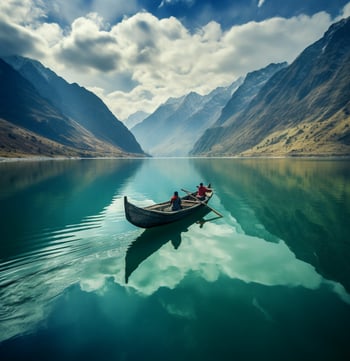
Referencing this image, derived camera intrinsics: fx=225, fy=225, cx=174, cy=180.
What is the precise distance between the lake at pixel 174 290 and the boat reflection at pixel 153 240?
0.09 metres

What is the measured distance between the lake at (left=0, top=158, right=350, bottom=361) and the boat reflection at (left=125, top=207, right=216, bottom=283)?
0.09m

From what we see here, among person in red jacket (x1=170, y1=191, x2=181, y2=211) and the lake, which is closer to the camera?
the lake

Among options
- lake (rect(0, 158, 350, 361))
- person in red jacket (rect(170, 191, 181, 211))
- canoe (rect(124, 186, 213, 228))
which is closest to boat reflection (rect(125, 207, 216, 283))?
lake (rect(0, 158, 350, 361))

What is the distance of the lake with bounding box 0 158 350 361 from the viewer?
8164 millimetres

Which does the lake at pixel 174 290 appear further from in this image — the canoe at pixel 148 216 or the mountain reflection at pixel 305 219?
the canoe at pixel 148 216

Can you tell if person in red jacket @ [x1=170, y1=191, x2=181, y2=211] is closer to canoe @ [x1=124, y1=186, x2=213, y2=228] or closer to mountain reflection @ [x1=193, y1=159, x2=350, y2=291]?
canoe @ [x1=124, y1=186, x2=213, y2=228]

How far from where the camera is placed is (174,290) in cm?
1159

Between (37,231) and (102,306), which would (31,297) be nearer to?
(102,306)

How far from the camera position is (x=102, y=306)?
408 inches

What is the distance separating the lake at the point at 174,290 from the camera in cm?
816

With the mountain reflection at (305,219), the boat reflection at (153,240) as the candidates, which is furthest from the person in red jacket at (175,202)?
the mountain reflection at (305,219)

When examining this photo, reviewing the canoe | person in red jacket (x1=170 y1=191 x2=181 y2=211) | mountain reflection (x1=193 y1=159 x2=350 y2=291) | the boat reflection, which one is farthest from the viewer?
person in red jacket (x1=170 y1=191 x2=181 y2=211)

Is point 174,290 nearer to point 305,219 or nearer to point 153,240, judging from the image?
point 153,240

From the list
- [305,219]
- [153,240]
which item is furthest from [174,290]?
[305,219]
